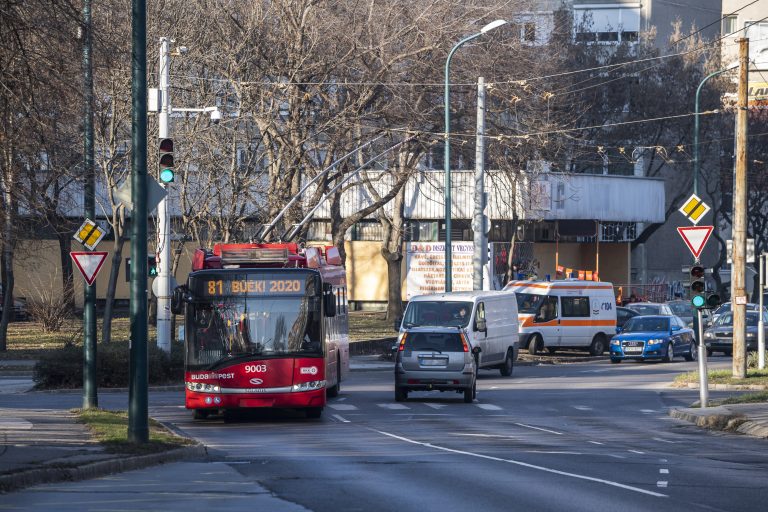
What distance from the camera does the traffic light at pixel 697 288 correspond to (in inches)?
965

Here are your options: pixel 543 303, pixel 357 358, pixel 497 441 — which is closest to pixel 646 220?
pixel 543 303

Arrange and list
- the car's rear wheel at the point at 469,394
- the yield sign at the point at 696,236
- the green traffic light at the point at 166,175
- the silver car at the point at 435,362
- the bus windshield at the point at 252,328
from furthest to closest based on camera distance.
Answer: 1. the car's rear wheel at the point at 469,394
2. the silver car at the point at 435,362
3. the yield sign at the point at 696,236
4. the bus windshield at the point at 252,328
5. the green traffic light at the point at 166,175

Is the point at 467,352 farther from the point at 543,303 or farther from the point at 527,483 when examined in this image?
the point at 543,303

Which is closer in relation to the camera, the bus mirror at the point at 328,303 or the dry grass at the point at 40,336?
the bus mirror at the point at 328,303

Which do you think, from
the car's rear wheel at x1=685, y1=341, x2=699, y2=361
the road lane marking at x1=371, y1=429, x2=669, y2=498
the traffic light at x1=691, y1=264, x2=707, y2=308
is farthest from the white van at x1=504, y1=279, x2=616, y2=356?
the road lane marking at x1=371, y1=429, x2=669, y2=498

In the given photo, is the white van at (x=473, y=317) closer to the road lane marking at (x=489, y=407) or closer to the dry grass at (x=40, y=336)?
the road lane marking at (x=489, y=407)

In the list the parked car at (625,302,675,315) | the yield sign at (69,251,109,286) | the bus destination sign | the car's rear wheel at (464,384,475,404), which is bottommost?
the car's rear wheel at (464,384,475,404)

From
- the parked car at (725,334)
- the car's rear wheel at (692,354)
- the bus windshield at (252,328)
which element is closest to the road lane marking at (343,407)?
the bus windshield at (252,328)

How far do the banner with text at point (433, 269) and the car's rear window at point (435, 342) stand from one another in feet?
70.8

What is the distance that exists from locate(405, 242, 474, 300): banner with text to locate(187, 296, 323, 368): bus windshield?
26.4 meters

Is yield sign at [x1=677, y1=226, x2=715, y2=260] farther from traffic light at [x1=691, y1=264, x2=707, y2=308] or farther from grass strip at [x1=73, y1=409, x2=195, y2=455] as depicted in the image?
grass strip at [x1=73, y1=409, x2=195, y2=455]

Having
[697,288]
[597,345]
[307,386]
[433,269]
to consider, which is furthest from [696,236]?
[433,269]

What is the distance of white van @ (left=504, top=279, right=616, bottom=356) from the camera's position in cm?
4369

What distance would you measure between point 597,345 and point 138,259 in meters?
31.0
